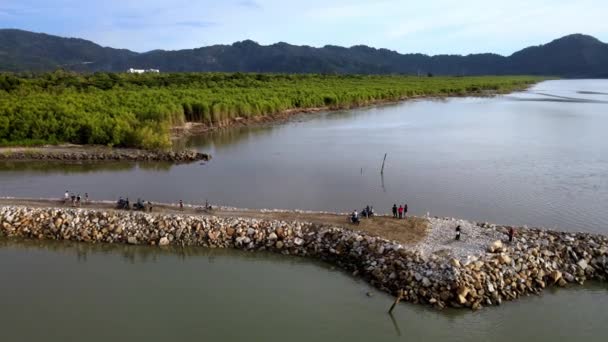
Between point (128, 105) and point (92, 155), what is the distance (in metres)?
12.3

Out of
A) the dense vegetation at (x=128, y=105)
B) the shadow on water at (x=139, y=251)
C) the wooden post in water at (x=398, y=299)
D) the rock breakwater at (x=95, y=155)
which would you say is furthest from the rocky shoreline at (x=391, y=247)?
the dense vegetation at (x=128, y=105)

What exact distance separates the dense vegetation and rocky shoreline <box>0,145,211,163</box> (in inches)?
79.5

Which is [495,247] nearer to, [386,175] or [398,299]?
[398,299]

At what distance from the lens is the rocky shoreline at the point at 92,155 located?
1465 inches

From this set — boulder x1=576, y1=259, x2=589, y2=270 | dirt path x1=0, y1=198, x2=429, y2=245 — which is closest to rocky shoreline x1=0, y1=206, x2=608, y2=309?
boulder x1=576, y1=259, x2=589, y2=270

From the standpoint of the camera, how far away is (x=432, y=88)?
115 meters

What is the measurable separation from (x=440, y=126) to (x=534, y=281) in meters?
42.2

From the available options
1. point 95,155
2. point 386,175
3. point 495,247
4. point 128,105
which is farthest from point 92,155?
point 495,247

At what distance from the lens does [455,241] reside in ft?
61.3

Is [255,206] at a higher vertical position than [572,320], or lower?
higher

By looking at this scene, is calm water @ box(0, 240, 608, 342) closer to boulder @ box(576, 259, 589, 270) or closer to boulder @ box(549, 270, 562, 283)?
boulder @ box(549, 270, 562, 283)

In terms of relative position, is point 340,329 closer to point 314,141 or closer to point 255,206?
point 255,206

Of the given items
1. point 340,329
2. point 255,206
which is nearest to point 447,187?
point 255,206

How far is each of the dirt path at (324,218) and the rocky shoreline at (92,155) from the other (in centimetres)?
1369
